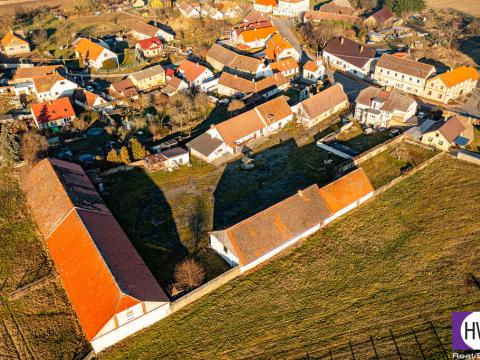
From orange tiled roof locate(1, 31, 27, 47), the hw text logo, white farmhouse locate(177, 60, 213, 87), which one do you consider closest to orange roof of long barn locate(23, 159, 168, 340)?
the hw text logo

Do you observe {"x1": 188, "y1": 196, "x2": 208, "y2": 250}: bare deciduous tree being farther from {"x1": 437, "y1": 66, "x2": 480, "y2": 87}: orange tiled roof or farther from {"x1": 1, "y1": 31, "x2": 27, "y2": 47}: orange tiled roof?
{"x1": 1, "y1": 31, "x2": 27, "y2": 47}: orange tiled roof

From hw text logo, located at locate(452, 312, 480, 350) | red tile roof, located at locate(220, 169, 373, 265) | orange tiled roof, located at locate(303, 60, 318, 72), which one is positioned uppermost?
orange tiled roof, located at locate(303, 60, 318, 72)

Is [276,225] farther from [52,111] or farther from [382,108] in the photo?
[52,111]

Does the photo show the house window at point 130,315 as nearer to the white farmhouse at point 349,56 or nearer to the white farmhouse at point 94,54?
the white farmhouse at point 349,56

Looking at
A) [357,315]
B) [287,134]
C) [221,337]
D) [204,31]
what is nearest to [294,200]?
[357,315]

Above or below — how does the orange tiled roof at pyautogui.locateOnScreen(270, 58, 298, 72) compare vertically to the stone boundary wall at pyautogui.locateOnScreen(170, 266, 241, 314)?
above

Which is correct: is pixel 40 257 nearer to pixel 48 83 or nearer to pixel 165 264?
pixel 165 264

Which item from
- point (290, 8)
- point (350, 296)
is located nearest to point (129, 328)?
point (350, 296)
